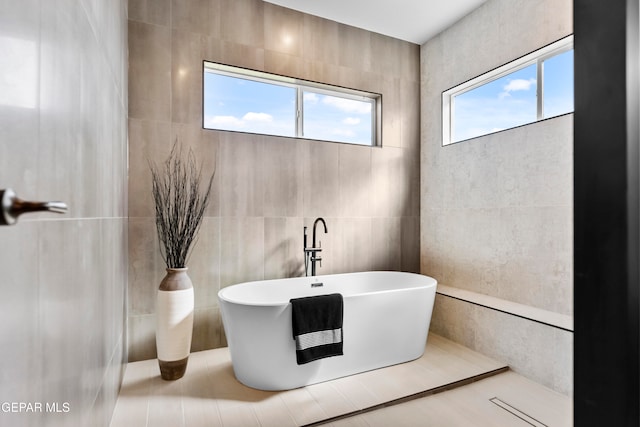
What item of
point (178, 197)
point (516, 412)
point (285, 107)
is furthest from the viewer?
point (285, 107)

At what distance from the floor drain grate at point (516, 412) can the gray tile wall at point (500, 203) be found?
44cm

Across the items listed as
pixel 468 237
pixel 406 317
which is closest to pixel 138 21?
pixel 406 317

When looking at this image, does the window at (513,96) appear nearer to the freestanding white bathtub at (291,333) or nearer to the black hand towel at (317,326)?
the freestanding white bathtub at (291,333)

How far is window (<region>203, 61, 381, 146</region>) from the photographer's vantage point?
3.08m

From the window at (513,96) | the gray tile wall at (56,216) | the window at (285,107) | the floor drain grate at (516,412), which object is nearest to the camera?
the gray tile wall at (56,216)

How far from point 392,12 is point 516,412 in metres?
3.26

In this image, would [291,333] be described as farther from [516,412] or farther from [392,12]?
[392,12]

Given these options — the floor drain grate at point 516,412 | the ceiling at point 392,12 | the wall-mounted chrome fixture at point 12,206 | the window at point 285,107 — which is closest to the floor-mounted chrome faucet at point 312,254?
the window at point 285,107

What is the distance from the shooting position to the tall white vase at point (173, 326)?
2.35 metres

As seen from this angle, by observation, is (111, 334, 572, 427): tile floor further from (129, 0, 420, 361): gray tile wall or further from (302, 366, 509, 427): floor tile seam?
(129, 0, 420, 361): gray tile wall

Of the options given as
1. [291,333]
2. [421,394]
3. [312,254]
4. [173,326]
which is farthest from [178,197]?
[421,394]

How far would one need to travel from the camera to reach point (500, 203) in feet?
9.97

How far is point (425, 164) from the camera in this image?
12.6 feet

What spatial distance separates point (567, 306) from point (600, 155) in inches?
101
